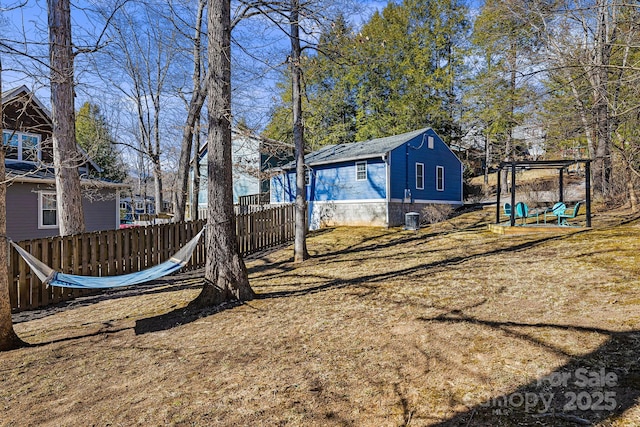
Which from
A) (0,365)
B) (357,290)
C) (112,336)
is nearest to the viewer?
(0,365)

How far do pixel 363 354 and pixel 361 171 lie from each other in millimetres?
13730

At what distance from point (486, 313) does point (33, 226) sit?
15762mm

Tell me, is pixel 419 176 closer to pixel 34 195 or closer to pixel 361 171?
pixel 361 171

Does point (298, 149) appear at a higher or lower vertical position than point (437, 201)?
higher

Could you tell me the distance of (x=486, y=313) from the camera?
4.26 m

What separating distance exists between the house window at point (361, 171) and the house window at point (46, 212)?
12175 millimetres

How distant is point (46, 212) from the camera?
14.0 meters

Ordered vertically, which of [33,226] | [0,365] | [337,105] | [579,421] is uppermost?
[337,105]

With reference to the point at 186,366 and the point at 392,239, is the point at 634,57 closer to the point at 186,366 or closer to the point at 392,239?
the point at 392,239

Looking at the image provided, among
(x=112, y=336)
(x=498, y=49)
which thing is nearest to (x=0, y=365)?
(x=112, y=336)

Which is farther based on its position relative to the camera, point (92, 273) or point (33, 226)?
point (33, 226)

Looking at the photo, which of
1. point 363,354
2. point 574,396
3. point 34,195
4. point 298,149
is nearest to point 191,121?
point 298,149

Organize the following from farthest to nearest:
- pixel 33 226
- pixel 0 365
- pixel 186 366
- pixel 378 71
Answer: pixel 378 71, pixel 33 226, pixel 0 365, pixel 186 366

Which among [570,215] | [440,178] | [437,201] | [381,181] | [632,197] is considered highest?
[440,178]
